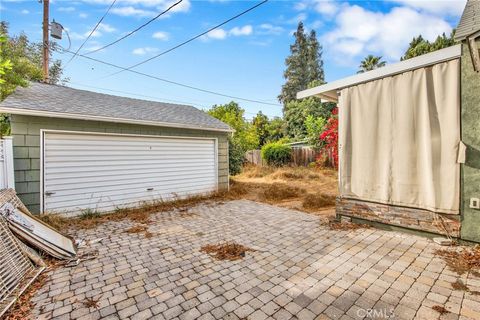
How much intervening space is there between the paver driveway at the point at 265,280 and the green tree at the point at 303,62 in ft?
92.3

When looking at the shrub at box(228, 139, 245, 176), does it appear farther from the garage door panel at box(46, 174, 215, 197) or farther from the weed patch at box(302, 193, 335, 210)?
the weed patch at box(302, 193, 335, 210)

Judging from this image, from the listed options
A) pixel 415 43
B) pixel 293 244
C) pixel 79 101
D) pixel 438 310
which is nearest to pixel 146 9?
pixel 79 101

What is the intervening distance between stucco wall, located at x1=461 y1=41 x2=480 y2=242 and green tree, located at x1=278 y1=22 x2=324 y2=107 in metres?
27.3

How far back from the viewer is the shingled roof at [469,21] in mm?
2932

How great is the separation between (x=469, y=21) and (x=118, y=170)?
730cm

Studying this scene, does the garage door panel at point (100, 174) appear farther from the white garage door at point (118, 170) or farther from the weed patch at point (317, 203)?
the weed patch at point (317, 203)

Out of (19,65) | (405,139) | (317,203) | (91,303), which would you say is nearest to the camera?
(91,303)

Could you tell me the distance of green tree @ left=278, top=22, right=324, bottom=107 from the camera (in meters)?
29.4

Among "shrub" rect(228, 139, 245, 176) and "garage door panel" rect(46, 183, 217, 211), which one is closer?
"garage door panel" rect(46, 183, 217, 211)

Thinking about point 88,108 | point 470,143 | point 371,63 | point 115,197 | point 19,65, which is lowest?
point 115,197

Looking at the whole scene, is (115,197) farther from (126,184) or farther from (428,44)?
(428,44)

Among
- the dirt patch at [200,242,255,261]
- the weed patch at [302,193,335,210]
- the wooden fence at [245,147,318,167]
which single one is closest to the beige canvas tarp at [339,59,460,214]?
the weed patch at [302,193,335,210]

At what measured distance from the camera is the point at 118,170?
5.97 metres

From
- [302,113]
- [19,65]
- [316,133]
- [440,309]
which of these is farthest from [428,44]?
[19,65]
